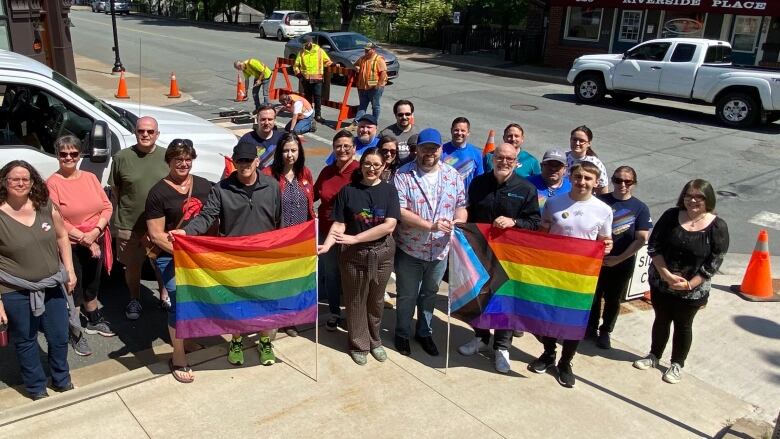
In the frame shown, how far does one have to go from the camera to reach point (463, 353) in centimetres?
548

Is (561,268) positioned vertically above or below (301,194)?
Result: below

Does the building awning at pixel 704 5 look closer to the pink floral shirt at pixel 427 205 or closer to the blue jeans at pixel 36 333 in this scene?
the pink floral shirt at pixel 427 205

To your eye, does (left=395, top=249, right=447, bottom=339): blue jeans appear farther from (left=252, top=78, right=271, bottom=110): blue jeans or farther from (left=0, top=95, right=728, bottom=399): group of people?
(left=252, top=78, right=271, bottom=110): blue jeans

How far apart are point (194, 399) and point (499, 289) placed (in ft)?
7.71

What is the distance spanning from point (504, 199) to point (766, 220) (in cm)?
651

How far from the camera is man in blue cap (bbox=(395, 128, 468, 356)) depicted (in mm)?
4980

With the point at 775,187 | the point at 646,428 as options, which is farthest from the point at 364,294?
the point at 775,187

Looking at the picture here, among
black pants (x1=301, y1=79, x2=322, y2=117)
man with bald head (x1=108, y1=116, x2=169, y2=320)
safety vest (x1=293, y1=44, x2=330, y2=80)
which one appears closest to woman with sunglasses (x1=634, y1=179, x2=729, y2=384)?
man with bald head (x1=108, y1=116, x2=169, y2=320)

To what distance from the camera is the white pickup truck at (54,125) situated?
5801mm

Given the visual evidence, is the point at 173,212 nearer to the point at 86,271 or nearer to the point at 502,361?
the point at 86,271

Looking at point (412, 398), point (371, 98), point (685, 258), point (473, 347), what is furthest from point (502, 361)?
point (371, 98)

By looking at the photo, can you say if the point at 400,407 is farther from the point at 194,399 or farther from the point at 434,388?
the point at 194,399

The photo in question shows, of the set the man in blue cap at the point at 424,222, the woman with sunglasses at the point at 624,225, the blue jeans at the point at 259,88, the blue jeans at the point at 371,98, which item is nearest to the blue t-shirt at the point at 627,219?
the woman with sunglasses at the point at 624,225

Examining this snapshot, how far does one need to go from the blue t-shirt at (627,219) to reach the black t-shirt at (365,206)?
1.76 meters
